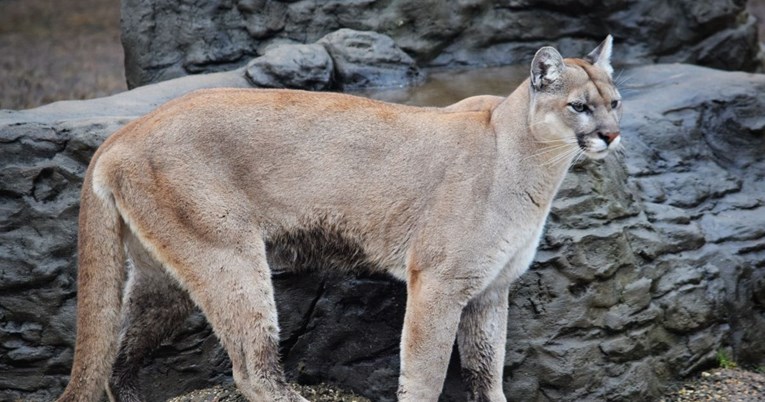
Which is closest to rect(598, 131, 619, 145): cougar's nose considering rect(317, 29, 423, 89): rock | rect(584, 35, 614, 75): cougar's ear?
rect(584, 35, 614, 75): cougar's ear

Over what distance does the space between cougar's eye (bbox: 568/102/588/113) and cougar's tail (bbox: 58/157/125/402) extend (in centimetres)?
225

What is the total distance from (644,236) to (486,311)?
4.42 ft

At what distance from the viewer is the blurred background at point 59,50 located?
1120cm

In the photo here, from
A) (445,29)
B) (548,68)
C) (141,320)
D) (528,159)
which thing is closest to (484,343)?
(528,159)

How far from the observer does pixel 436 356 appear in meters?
5.23

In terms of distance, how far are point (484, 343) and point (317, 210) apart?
3.73 ft

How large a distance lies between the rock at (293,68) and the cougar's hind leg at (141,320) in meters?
2.43

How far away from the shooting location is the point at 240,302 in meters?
5.05

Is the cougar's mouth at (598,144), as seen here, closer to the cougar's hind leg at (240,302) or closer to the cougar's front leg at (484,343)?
the cougar's front leg at (484,343)

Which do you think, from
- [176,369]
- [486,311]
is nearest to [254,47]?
[176,369]

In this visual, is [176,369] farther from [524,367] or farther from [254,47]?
[254,47]

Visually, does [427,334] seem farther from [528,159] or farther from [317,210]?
[528,159]

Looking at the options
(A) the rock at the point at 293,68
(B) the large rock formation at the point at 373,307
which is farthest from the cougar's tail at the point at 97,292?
(A) the rock at the point at 293,68

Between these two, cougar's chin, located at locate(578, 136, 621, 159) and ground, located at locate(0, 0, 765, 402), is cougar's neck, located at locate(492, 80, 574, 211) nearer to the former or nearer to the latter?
cougar's chin, located at locate(578, 136, 621, 159)
